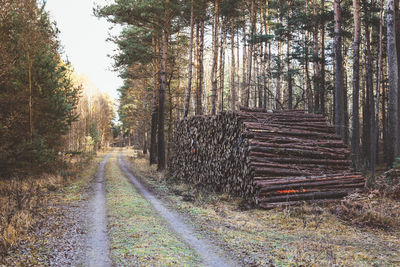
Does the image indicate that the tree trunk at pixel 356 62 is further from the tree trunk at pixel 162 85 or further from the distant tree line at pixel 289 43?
the tree trunk at pixel 162 85

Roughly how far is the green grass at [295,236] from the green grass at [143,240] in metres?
0.99

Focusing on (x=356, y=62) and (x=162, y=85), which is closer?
(x=356, y=62)

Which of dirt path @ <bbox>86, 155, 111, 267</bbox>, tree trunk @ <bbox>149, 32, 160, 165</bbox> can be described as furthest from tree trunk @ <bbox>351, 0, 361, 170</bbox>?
tree trunk @ <bbox>149, 32, 160, 165</bbox>

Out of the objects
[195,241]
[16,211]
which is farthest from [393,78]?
[16,211]

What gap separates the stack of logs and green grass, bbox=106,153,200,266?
11.3 feet

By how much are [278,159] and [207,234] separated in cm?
428

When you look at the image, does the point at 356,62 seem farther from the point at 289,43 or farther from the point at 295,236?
the point at 295,236

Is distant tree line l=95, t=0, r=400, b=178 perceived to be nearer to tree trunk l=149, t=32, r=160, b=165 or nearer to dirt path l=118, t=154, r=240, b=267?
tree trunk l=149, t=32, r=160, b=165

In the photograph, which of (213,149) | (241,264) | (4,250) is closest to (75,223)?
(4,250)

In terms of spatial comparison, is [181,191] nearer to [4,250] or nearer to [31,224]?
[31,224]

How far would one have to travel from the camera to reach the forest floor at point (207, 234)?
16.9 ft

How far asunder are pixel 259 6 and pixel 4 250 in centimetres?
2552

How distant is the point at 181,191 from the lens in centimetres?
1312

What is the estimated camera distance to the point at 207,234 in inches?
263
